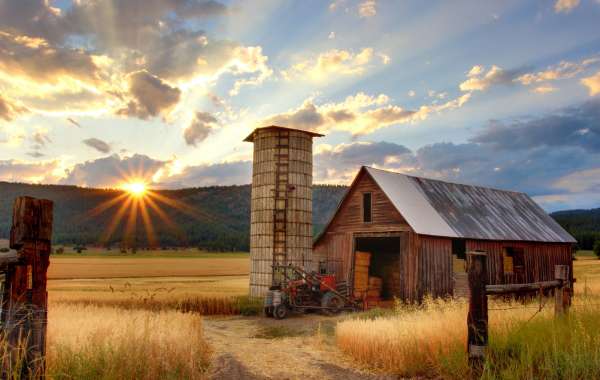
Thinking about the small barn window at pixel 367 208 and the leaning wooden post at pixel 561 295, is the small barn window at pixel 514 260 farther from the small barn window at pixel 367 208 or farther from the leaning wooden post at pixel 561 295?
the leaning wooden post at pixel 561 295

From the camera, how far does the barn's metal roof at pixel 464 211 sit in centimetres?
2533

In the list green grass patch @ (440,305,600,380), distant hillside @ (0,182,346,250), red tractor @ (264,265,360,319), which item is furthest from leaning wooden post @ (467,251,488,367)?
distant hillside @ (0,182,346,250)

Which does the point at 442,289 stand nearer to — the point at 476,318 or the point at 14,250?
the point at 476,318

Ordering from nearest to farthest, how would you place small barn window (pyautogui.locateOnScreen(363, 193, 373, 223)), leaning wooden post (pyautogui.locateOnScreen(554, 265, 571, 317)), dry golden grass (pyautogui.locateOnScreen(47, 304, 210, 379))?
dry golden grass (pyautogui.locateOnScreen(47, 304, 210, 379)), leaning wooden post (pyautogui.locateOnScreen(554, 265, 571, 317)), small barn window (pyautogui.locateOnScreen(363, 193, 373, 223))

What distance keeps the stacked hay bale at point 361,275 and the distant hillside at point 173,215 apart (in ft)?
243

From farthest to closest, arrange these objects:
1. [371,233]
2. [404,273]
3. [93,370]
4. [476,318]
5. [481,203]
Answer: [481,203], [371,233], [404,273], [476,318], [93,370]

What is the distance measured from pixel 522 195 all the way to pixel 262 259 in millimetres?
19567

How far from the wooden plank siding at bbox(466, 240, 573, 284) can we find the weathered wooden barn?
5 cm

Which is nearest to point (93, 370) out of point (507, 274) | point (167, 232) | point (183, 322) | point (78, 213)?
point (183, 322)

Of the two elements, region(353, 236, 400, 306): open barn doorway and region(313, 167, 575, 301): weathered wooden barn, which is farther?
region(353, 236, 400, 306): open barn doorway

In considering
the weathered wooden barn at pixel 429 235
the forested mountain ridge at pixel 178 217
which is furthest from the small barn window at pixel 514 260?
the forested mountain ridge at pixel 178 217

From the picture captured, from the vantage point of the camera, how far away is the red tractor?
23.1 metres

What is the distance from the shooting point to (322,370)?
37.3ft

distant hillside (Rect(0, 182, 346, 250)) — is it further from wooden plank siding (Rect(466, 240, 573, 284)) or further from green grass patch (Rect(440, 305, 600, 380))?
green grass patch (Rect(440, 305, 600, 380))
